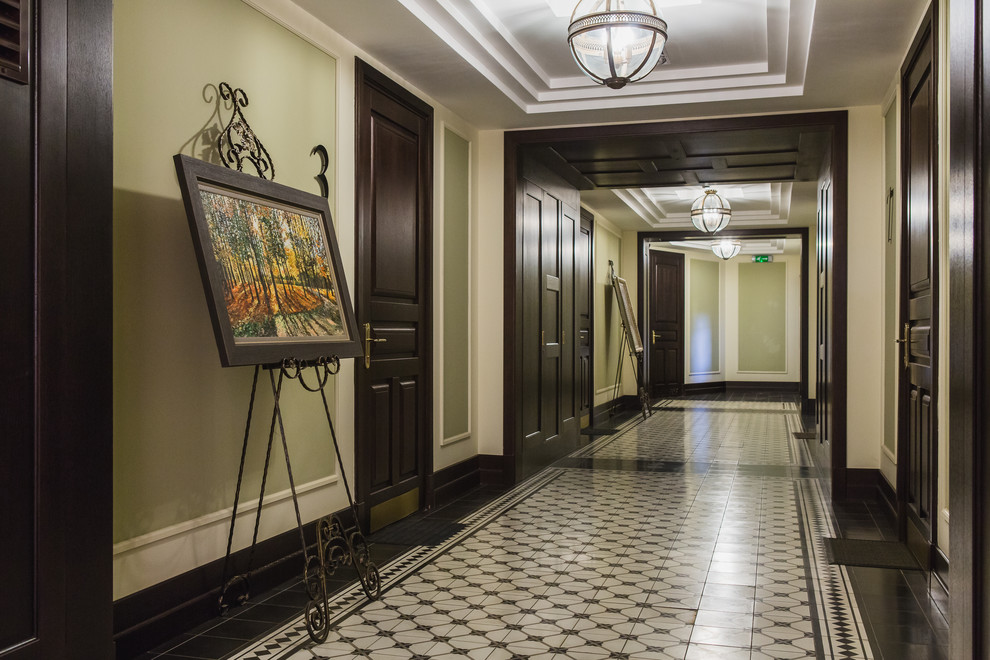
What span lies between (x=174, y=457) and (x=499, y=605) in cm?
146

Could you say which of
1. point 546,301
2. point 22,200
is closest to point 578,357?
point 546,301

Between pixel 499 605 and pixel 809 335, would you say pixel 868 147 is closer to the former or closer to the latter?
pixel 499 605

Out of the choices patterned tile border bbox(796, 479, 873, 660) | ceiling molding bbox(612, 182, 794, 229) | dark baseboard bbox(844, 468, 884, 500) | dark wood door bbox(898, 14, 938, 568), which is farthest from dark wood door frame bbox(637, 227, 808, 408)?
dark wood door bbox(898, 14, 938, 568)

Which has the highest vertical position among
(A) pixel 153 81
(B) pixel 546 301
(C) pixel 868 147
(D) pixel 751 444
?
(C) pixel 868 147

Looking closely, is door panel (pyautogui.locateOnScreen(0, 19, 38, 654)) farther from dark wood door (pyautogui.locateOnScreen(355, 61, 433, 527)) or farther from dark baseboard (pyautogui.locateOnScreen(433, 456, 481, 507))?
dark baseboard (pyautogui.locateOnScreen(433, 456, 481, 507))

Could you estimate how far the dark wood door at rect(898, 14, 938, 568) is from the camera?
12.3 feet

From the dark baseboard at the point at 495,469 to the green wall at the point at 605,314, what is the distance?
456 centimetres

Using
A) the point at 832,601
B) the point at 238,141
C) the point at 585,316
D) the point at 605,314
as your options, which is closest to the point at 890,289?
the point at 832,601

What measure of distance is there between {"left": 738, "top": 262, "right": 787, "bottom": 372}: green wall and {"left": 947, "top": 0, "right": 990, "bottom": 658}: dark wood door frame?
16533mm

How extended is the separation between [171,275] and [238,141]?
0.77m

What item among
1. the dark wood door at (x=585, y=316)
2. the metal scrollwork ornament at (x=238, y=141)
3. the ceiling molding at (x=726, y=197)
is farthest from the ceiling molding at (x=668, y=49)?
the ceiling molding at (x=726, y=197)

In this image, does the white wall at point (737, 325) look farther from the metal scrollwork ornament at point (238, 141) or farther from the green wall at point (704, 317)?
the metal scrollwork ornament at point (238, 141)

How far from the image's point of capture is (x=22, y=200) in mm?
2055

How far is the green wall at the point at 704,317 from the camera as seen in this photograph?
53.4 ft
